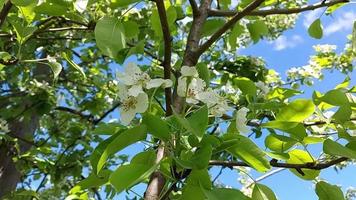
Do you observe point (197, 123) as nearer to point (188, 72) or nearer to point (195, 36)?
point (188, 72)

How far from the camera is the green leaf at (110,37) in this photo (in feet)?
3.04

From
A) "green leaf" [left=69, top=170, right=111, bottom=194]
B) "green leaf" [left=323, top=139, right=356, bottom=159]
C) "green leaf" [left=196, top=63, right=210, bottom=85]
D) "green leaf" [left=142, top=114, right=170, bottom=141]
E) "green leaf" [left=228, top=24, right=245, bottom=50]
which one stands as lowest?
"green leaf" [left=323, top=139, right=356, bottom=159]

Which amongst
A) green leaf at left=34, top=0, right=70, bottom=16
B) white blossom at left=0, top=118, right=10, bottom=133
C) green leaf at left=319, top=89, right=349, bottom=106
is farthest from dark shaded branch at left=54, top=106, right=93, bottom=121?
green leaf at left=319, top=89, right=349, bottom=106

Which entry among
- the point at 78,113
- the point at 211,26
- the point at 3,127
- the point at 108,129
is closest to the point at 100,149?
the point at 108,129

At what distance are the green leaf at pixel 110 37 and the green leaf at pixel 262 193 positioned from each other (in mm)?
360

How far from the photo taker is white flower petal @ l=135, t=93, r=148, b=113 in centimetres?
82

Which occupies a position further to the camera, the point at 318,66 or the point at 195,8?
the point at 318,66

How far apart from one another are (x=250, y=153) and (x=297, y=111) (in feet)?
0.51

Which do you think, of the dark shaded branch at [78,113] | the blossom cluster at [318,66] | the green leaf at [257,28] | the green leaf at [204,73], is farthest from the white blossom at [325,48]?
the green leaf at [204,73]

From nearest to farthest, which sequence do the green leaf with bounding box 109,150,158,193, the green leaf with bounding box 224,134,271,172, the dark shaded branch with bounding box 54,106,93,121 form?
the green leaf with bounding box 109,150,158,193, the green leaf with bounding box 224,134,271,172, the dark shaded branch with bounding box 54,106,93,121

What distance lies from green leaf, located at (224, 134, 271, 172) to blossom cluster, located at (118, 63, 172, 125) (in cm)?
17

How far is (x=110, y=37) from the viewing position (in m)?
0.94

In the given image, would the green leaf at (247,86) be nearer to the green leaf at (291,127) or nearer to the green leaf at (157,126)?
the green leaf at (291,127)

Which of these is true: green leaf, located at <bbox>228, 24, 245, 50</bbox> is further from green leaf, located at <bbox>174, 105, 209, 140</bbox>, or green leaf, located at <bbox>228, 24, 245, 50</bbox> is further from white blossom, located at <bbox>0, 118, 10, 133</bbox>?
white blossom, located at <bbox>0, 118, 10, 133</bbox>
